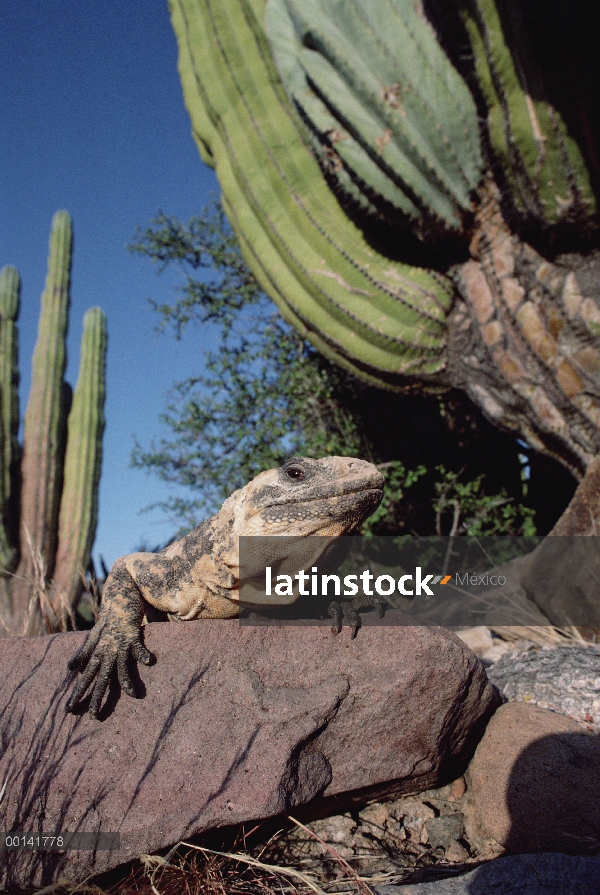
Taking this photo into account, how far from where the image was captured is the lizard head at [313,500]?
2664 millimetres

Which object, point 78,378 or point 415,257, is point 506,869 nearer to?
point 415,257

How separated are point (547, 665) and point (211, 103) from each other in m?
6.14

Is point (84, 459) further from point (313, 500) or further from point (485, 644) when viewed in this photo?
point (313, 500)

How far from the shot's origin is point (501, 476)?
27.9 feet

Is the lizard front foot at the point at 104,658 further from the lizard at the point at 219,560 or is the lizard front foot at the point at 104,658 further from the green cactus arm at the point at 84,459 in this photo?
the green cactus arm at the point at 84,459

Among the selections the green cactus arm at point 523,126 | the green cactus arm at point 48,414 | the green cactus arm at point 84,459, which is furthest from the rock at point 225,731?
the green cactus arm at point 48,414

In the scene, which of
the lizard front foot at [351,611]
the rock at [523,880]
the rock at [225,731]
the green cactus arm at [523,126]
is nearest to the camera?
the rock at [523,880]

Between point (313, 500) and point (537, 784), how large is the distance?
62.2 inches

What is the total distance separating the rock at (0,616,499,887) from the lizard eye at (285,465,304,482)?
73cm

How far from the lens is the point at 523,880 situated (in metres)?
2.08

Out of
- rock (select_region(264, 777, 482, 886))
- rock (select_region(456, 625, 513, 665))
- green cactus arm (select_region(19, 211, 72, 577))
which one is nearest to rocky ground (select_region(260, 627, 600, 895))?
rock (select_region(264, 777, 482, 886))

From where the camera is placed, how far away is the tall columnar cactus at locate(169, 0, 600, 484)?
15.4 ft

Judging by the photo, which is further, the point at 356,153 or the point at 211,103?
the point at 211,103

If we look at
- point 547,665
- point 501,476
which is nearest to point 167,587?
point 547,665
